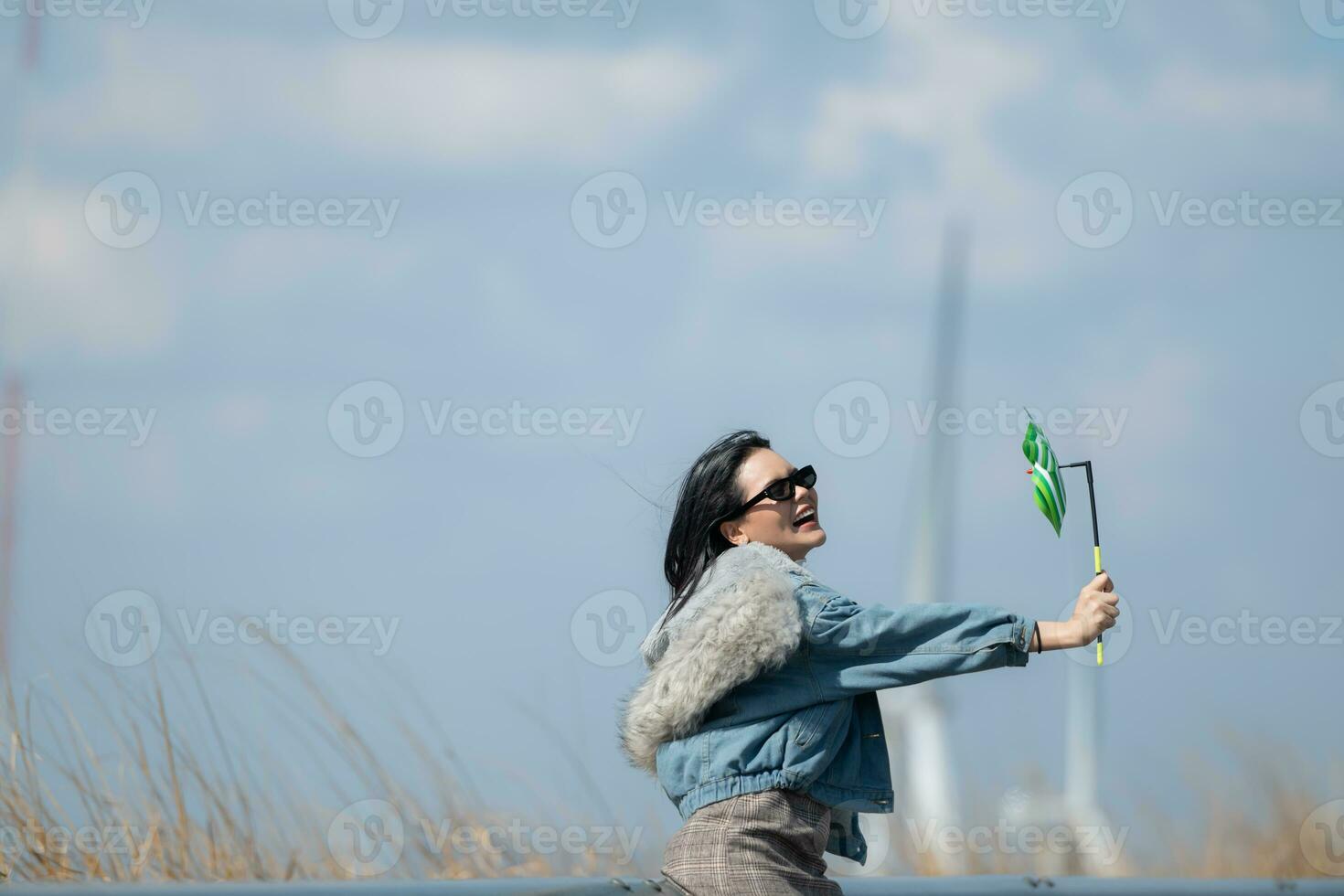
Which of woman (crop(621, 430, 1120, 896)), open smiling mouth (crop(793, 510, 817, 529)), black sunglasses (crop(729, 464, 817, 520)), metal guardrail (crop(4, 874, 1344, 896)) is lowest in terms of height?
metal guardrail (crop(4, 874, 1344, 896))

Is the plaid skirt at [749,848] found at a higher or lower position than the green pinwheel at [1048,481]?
lower

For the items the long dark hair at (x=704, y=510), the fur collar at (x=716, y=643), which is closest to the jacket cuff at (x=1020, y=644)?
the fur collar at (x=716, y=643)

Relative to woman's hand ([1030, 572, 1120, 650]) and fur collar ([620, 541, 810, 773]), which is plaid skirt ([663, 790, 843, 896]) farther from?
woman's hand ([1030, 572, 1120, 650])

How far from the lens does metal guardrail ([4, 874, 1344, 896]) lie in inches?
113

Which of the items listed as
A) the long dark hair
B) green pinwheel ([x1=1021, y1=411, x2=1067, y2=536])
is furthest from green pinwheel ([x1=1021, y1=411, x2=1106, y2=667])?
the long dark hair

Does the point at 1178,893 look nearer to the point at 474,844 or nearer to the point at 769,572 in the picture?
the point at 769,572

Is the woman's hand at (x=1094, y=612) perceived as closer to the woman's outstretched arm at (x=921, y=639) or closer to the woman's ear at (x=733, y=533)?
the woman's outstretched arm at (x=921, y=639)

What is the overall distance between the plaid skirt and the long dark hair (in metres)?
0.51

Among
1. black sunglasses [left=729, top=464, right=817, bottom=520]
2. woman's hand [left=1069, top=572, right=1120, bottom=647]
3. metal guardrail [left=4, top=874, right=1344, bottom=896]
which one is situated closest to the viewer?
woman's hand [left=1069, top=572, right=1120, bottom=647]

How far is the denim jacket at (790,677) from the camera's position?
8.61 ft

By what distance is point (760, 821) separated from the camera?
8.66 ft

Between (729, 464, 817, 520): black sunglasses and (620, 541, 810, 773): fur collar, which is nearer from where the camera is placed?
(620, 541, 810, 773): fur collar

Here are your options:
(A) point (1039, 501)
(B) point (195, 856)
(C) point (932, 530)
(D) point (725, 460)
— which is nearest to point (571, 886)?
(D) point (725, 460)

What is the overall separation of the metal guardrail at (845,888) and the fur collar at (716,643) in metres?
0.33
